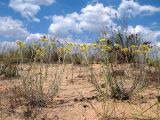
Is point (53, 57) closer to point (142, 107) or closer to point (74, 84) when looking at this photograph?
point (74, 84)

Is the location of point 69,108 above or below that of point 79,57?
below

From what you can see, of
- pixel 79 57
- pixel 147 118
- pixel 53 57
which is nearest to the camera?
pixel 147 118

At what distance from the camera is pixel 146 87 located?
229 inches

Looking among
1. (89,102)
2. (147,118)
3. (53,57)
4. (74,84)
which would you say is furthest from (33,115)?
(53,57)

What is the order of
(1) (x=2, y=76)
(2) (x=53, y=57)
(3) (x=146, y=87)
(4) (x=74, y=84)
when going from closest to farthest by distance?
(3) (x=146, y=87)
(4) (x=74, y=84)
(1) (x=2, y=76)
(2) (x=53, y=57)

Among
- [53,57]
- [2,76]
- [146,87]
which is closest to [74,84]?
[146,87]

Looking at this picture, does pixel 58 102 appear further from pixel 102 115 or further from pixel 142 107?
pixel 142 107

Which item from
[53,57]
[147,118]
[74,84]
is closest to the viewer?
[147,118]

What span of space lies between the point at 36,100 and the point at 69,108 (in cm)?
45

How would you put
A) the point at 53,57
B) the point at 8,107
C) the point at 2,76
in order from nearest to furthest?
1. the point at 8,107
2. the point at 2,76
3. the point at 53,57

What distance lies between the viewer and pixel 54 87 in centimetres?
500

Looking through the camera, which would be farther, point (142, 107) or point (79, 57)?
point (79, 57)

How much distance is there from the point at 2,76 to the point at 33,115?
2890mm

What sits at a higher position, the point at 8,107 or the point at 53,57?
the point at 53,57
